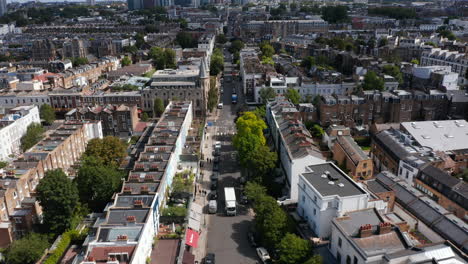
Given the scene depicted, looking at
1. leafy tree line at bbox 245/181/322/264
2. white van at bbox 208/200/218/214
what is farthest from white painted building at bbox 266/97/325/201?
white van at bbox 208/200/218/214

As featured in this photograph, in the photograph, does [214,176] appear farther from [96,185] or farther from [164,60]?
[164,60]

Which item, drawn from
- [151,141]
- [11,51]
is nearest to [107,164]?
[151,141]

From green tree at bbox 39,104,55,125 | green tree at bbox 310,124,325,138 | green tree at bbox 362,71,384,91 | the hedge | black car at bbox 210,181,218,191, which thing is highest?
green tree at bbox 362,71,384,91

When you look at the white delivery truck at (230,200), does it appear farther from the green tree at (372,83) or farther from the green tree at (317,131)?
the green tree at (372,83)

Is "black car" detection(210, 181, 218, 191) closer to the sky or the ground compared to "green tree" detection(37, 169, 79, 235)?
closer to the ground

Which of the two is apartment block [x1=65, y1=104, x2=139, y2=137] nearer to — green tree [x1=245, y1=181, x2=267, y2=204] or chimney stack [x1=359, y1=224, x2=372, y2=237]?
green tree [x1=245, y1=181, x2=267, y2=204]

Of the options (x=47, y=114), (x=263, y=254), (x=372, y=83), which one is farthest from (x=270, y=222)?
(x=372, y=83)

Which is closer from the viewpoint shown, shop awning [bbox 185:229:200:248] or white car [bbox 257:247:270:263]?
white car [bbox 257:247:270:263]
